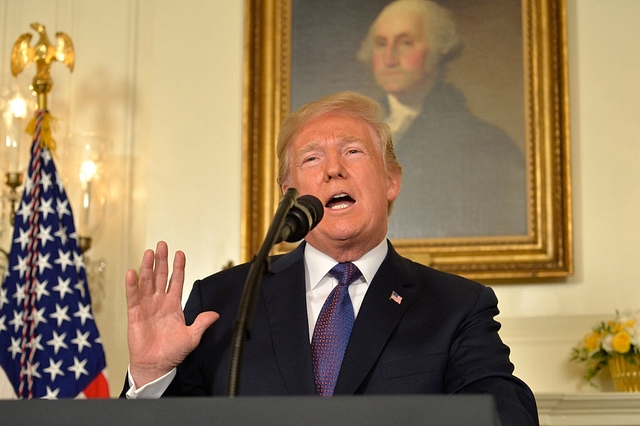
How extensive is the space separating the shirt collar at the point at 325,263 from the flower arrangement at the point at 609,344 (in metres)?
1.98

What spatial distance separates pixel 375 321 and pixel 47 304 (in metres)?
2.77

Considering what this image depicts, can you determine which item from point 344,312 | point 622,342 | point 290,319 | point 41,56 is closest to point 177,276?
point 290,319

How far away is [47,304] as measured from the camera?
494cm

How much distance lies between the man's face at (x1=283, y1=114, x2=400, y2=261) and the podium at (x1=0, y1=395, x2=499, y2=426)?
1.44m

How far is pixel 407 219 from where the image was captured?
519 centimetres

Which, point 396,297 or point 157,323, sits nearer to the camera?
point 157,323

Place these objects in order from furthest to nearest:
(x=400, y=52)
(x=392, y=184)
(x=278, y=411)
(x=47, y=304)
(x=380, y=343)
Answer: (x=400, y=52), (x=47, y=304), (x=392, y=184), (x=380, y=343), (x=278, y=411)

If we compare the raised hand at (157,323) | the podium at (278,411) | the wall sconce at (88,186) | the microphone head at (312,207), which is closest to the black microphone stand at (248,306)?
the microphone head at (312,207)

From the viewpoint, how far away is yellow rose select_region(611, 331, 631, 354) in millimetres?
4449

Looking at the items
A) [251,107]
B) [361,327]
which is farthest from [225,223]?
[361,327]

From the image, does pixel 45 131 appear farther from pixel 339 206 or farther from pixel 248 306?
pixel 248 306

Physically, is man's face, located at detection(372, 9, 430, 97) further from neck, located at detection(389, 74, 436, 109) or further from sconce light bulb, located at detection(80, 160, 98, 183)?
sconce light bulb, located at detection(80, 160, 98, 183)

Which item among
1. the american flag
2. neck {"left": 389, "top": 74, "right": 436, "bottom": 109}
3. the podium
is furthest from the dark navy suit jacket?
neck {"left": 389, "top": 74, "right": 436, "bottom": 109}

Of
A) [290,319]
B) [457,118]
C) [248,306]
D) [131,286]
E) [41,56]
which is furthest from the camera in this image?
[457,118]
